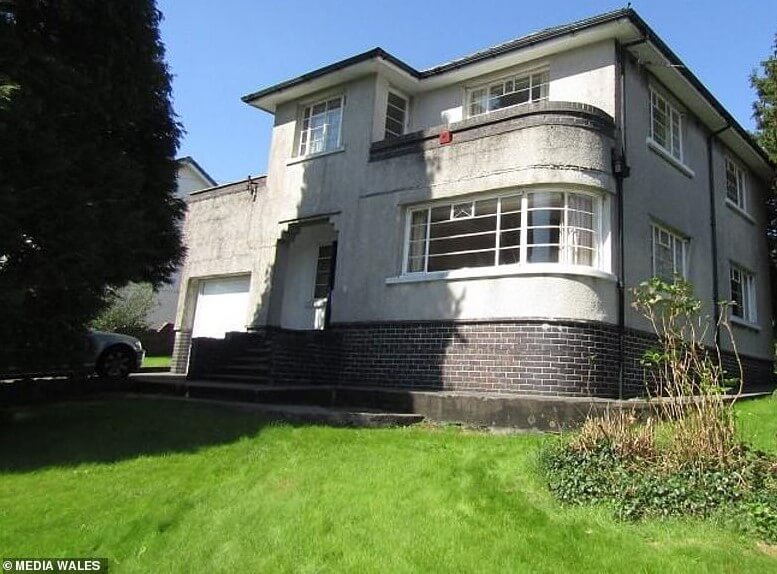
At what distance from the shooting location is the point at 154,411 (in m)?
9.41

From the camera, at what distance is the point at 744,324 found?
611 inches

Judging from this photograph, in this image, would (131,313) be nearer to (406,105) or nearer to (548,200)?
(406,105)

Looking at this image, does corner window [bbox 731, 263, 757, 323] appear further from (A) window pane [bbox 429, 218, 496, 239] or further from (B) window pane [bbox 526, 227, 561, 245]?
(A) window pane [bbox 429, 218, 496, 239]

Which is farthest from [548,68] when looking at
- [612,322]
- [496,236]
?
[612,322]

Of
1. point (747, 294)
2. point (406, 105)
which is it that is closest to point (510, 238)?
point (406, 105)

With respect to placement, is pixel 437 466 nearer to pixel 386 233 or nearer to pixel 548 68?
pixel 386 233

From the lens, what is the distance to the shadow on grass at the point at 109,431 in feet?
24.0

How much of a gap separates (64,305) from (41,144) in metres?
2.15

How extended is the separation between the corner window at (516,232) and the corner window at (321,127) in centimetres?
369

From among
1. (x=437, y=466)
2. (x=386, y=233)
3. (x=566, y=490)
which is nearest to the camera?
(x=566, y=490)

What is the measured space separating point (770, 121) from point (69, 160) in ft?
55.6

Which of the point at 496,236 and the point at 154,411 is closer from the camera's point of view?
the point at 154,411

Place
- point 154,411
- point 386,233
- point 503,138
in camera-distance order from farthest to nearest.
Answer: point 386,233
point 503,138
point 154,411

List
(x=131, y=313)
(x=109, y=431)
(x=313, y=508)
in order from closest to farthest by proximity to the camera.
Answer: (x=313, y=508) → (x=109, y=431) → (x=131, y=313)
